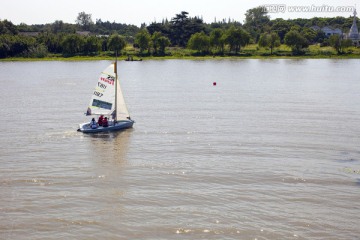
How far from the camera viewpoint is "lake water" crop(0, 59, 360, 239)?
2548 cm

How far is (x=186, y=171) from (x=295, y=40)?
508ft

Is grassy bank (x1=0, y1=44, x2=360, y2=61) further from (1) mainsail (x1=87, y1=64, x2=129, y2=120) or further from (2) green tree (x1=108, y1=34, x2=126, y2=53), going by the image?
(1) mainsail (x1=87, y1=64, x2=129, y2=120)

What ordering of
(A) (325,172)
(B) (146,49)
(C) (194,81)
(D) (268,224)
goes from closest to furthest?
(D) (268,224) < (A) (325,172) < (C) (194,81) < (B) (146,49)

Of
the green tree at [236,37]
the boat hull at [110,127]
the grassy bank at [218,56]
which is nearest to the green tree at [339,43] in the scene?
the grassy bank at [218,56]

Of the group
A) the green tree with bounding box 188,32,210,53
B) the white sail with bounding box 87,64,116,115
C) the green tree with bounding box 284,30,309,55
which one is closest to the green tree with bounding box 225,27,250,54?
the green tree with bounding box 188,32,210,53

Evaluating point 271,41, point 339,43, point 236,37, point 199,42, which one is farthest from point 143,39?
point 339,43

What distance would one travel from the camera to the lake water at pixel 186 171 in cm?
2548

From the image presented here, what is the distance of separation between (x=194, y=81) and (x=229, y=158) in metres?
58.9

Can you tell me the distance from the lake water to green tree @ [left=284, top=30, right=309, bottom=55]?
4467 inches

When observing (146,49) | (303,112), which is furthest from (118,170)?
(146,49)

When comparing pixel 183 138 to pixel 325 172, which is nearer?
pixel 325 172

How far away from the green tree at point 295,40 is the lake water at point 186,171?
113m

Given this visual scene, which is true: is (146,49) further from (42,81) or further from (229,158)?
(229,158)

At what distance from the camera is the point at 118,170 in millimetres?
35406
